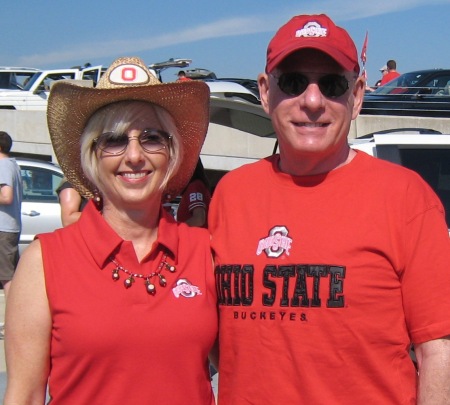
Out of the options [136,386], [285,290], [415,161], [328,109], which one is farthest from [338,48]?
[415,161]

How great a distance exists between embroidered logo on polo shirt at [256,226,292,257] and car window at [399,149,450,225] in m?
2.99

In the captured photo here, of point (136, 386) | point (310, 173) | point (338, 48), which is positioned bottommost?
point (136, 386)

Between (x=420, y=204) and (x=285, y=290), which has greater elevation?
(x=420, y=204)

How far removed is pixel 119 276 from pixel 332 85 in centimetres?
89

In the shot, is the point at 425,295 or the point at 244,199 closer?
the point at 425,295

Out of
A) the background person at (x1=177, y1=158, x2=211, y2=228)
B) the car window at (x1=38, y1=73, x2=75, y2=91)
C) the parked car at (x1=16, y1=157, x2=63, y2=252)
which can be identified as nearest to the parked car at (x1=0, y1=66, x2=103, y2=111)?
the car window at (x1=38, y1=73, x2=75, y2=91)

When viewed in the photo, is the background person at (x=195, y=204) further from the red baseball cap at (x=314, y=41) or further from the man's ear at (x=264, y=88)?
the red baseball cap at (x=314, y=41)

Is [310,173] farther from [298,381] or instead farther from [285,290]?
[298,381]

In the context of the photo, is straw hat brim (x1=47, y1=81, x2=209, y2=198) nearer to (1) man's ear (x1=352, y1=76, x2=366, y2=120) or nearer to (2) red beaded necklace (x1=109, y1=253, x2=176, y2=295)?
(2) red beaded necklace (x1=109, y1=253, x2=176, y2=295)

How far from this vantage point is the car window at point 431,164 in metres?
5.04

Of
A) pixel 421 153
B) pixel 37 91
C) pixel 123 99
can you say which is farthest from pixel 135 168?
pixel 37 91

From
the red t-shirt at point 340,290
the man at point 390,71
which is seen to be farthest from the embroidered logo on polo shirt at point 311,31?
the man at point 390,71

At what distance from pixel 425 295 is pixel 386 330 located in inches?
6.0

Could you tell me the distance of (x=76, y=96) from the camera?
7.84ft
